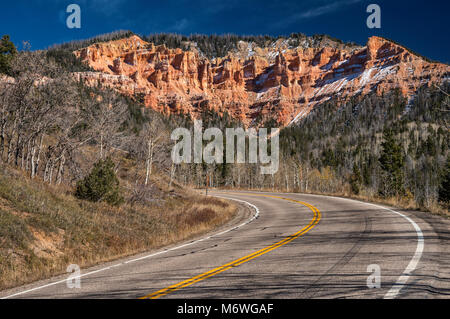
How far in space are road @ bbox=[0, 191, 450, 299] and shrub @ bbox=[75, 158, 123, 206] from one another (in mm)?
7281

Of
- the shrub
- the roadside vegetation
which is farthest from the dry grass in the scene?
the shrub

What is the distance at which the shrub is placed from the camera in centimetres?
1574

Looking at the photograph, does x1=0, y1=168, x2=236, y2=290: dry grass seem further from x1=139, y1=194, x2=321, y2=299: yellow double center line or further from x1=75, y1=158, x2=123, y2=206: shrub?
x1=139, y1=194, x2=321, y2=299: yellow double center line

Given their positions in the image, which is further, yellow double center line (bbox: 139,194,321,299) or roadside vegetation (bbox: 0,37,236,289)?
roadside vegetation (bbox: 0,37,236,289)

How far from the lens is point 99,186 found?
1584cm

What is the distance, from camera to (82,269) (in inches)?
323

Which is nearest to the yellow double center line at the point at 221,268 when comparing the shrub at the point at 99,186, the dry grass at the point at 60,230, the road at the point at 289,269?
the road at the point at 289,269

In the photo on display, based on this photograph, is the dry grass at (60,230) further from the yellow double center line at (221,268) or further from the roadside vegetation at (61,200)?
the yellow double center line at (221,268)

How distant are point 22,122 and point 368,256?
17.4 meters

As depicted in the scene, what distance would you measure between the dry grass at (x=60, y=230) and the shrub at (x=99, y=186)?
0.52m

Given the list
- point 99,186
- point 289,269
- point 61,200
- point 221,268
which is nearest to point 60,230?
point 61,200

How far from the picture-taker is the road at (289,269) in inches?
198

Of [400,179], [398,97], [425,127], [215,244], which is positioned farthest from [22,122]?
[398,97]
